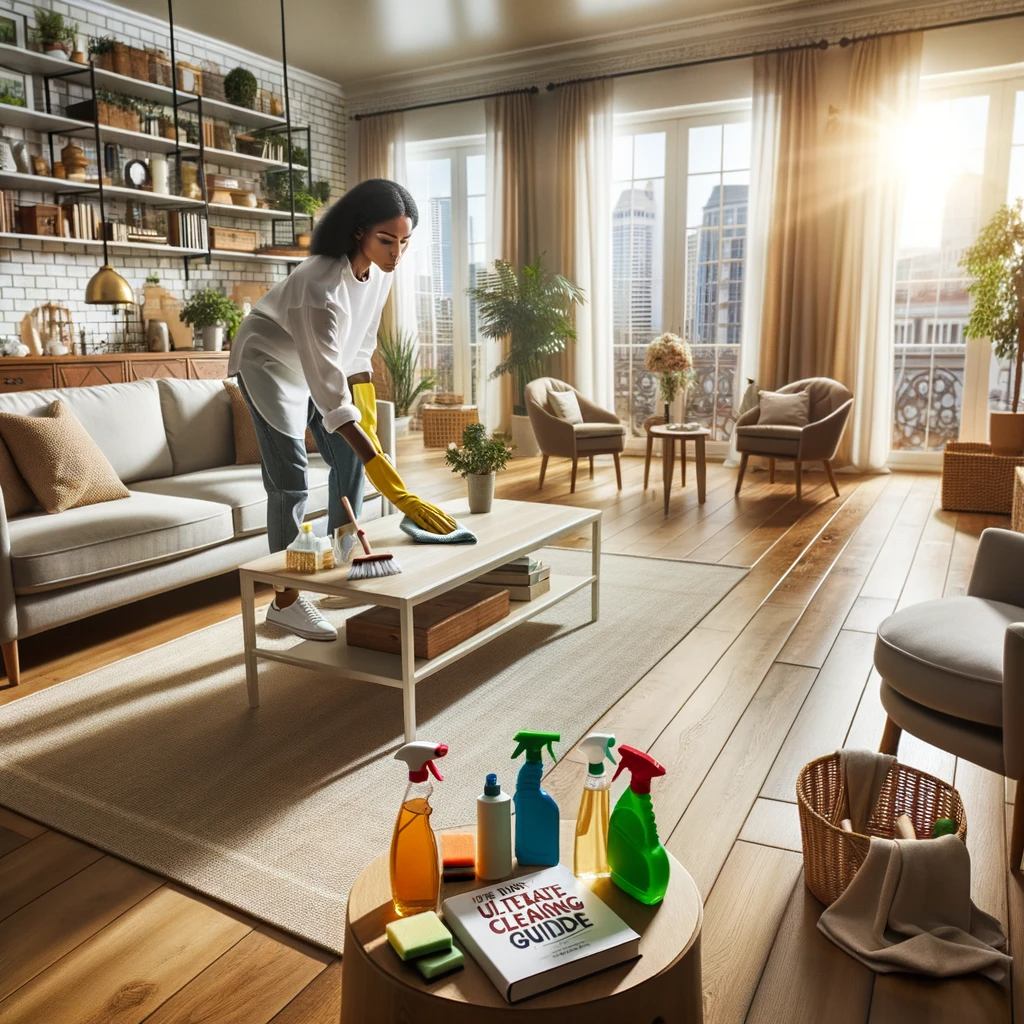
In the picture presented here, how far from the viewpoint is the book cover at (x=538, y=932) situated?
0.99 m

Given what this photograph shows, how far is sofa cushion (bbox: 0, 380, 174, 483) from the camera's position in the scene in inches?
138

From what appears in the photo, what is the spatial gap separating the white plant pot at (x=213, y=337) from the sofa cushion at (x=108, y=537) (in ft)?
10.3

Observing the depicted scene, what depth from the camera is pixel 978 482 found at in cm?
505

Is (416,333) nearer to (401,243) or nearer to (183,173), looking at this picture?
(183,173)

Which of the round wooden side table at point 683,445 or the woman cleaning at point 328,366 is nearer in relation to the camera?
the woman cleaning at point 328,366

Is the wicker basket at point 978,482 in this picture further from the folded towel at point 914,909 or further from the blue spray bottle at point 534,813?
the blue spray bottle at point 534,813

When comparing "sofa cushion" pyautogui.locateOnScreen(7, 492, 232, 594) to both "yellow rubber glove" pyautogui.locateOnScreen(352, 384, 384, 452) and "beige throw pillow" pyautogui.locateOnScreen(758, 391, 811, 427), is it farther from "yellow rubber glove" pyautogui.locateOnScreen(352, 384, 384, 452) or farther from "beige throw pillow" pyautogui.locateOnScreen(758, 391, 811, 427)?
"beige throw pillow" pyautogui.locateOnScreen(758, 391, 811, 427)

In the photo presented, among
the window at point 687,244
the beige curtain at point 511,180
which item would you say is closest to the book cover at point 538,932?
the window at point 687,244

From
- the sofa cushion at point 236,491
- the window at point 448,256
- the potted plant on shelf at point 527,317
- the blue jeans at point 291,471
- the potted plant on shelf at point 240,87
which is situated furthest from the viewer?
the window at point 448,256

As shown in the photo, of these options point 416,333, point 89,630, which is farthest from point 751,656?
point 416,333

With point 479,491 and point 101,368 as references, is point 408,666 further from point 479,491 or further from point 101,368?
point 101,368

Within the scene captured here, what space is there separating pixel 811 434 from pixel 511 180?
3356mm

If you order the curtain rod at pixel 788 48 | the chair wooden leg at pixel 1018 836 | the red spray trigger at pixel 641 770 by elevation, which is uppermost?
the curtain rod at pixel 788 48

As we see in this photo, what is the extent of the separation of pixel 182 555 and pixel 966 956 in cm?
265
